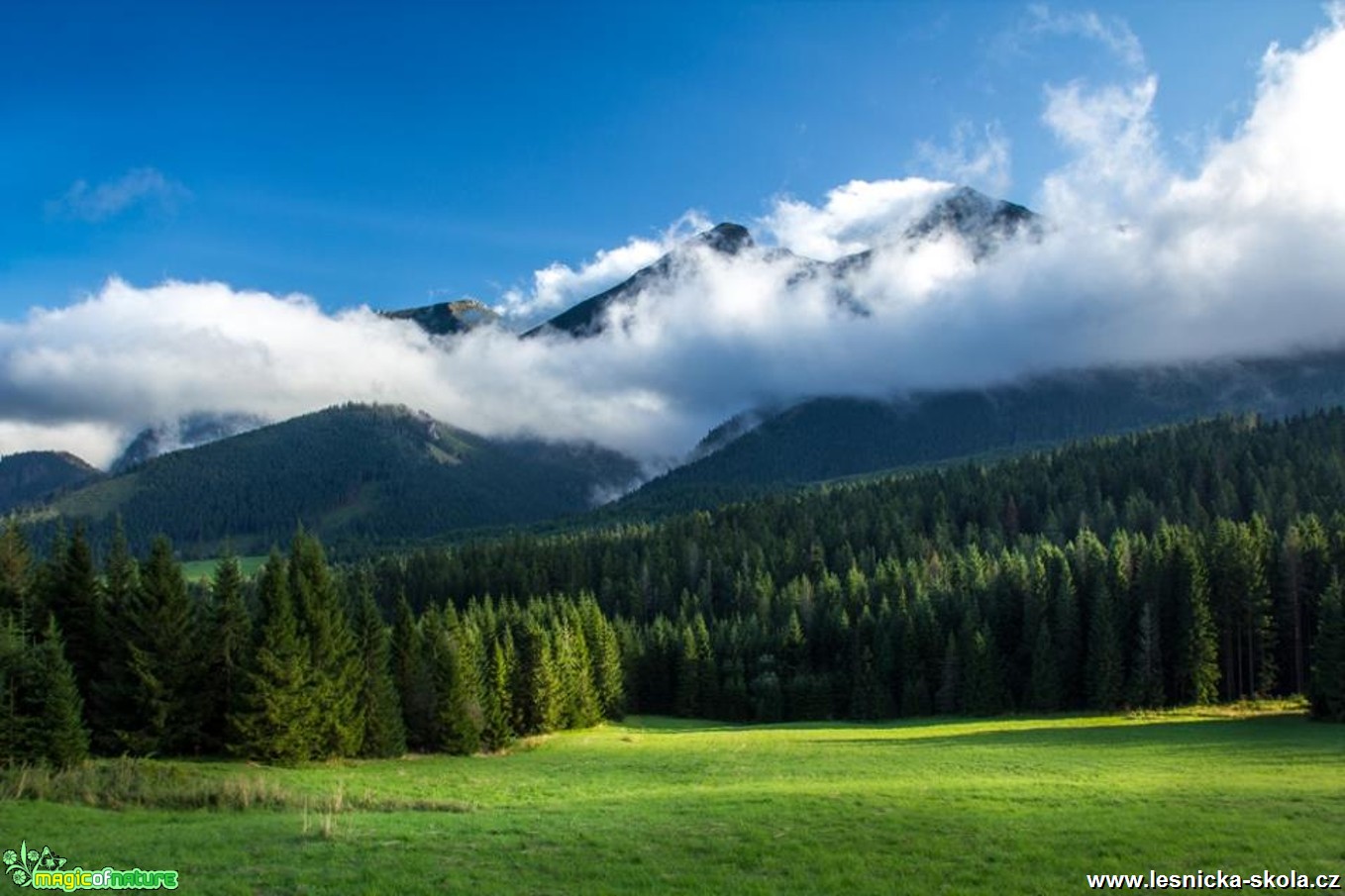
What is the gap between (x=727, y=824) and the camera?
27.4 m

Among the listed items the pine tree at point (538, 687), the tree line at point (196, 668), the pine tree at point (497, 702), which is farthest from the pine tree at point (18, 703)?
the pine tree at point (538, 687)

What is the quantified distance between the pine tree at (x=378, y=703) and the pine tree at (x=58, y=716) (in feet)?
62.7

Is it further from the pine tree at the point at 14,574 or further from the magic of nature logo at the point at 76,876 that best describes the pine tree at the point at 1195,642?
the pine tree at the point at 14,574

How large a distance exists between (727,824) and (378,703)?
41.2 metres

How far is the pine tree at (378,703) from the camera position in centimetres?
6109

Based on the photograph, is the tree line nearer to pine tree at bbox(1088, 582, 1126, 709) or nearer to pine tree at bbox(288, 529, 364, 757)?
pine tree at bbox(288, 529, 364, 757)

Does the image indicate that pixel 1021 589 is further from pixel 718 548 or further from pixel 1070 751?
pixel 718 548

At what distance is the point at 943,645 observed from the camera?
354ft

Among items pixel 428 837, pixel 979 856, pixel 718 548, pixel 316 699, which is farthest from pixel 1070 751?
pixel 718 548

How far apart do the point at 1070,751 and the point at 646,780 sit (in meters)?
26.2

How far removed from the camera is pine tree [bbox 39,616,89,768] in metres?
42.4

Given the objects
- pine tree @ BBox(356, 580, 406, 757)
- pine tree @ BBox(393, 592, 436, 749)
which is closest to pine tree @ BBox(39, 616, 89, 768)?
pine tree @ BBox(356, 580, 406, 757)

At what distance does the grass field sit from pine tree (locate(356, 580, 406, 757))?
938 cm

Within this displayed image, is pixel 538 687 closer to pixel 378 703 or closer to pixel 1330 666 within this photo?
pixel 378 703
